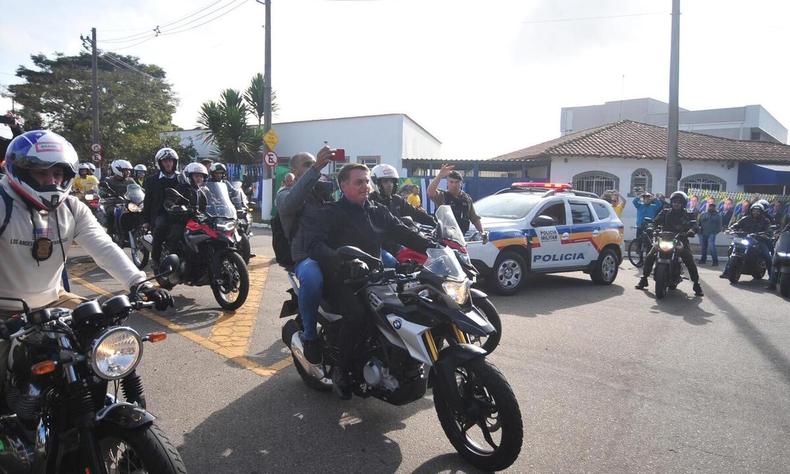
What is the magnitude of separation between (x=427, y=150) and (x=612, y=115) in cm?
2501

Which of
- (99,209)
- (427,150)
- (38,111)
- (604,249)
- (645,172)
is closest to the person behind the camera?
(604,249)

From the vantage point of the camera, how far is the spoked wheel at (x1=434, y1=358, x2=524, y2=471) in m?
2.85

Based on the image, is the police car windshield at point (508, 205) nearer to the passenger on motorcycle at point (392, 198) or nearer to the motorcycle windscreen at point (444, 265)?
the passenger on motorcycle at point (392, 198)

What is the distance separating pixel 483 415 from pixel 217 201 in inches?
204

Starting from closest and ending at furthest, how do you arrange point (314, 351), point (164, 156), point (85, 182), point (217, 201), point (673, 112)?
point (314, 351), point (217, 201), point (164, 156), point (85, 182), point (673, 112)

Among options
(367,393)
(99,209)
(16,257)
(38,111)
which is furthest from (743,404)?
(38,111)

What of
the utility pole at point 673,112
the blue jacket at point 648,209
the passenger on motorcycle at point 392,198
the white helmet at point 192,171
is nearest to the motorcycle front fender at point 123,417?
the passenger on motorcycle at point 392,198

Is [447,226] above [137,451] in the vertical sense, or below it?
above

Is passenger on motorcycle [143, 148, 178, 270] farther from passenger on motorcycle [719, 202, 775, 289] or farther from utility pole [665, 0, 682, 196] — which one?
utility pole [665, 0, 682, 196]

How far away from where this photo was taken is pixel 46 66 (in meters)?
38.1

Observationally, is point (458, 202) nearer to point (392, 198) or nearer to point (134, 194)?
point (392, 198)

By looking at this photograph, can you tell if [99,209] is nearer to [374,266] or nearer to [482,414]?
[374,266]

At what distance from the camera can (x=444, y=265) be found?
330 cm

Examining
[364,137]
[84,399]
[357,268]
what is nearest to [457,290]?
[357,268]
